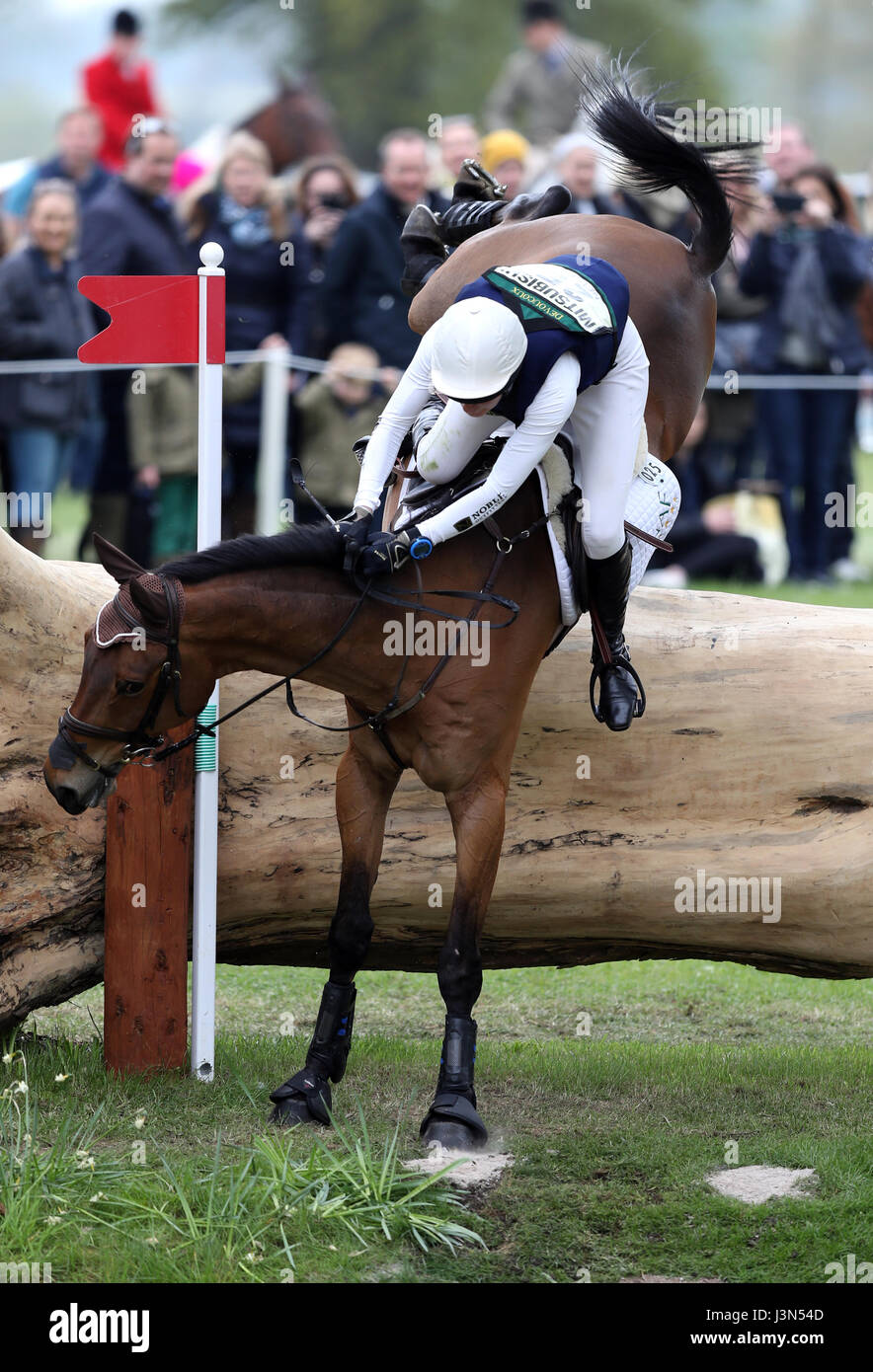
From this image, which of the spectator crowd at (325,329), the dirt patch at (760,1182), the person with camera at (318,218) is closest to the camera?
the dirt patch at (760,1182)

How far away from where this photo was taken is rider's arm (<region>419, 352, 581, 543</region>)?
478cm

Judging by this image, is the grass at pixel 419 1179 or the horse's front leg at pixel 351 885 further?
the horse's front leg at pixel 351 885

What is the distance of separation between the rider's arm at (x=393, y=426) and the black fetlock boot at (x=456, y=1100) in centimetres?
166

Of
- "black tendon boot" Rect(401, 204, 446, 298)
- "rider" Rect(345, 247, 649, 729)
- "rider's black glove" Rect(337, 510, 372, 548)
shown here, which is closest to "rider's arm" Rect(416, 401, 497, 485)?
"rider" Rect(345, 247, 649, 729)

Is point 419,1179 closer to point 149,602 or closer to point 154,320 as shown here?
point 149,602

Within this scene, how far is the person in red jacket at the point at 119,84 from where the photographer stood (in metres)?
14.2

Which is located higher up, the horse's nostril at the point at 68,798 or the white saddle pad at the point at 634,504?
the white saddle pad at the point at 634,504

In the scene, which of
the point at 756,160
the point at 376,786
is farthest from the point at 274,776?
the point at 756,160

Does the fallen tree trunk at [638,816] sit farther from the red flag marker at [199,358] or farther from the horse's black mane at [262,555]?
the horse's black mane at [262,555]

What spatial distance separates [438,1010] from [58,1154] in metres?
2.64

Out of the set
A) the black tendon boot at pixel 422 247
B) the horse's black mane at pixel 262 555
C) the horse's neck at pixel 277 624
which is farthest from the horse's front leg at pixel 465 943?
the black tendon boot at pixel 422 247

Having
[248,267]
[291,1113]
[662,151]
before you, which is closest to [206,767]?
[291,1113]

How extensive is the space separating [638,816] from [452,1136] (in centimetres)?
141

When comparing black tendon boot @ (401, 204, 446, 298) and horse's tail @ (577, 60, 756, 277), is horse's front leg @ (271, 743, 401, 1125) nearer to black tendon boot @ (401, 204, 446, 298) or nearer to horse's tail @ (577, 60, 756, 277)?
black tendon boot @ (401, 204, 446, 298)
